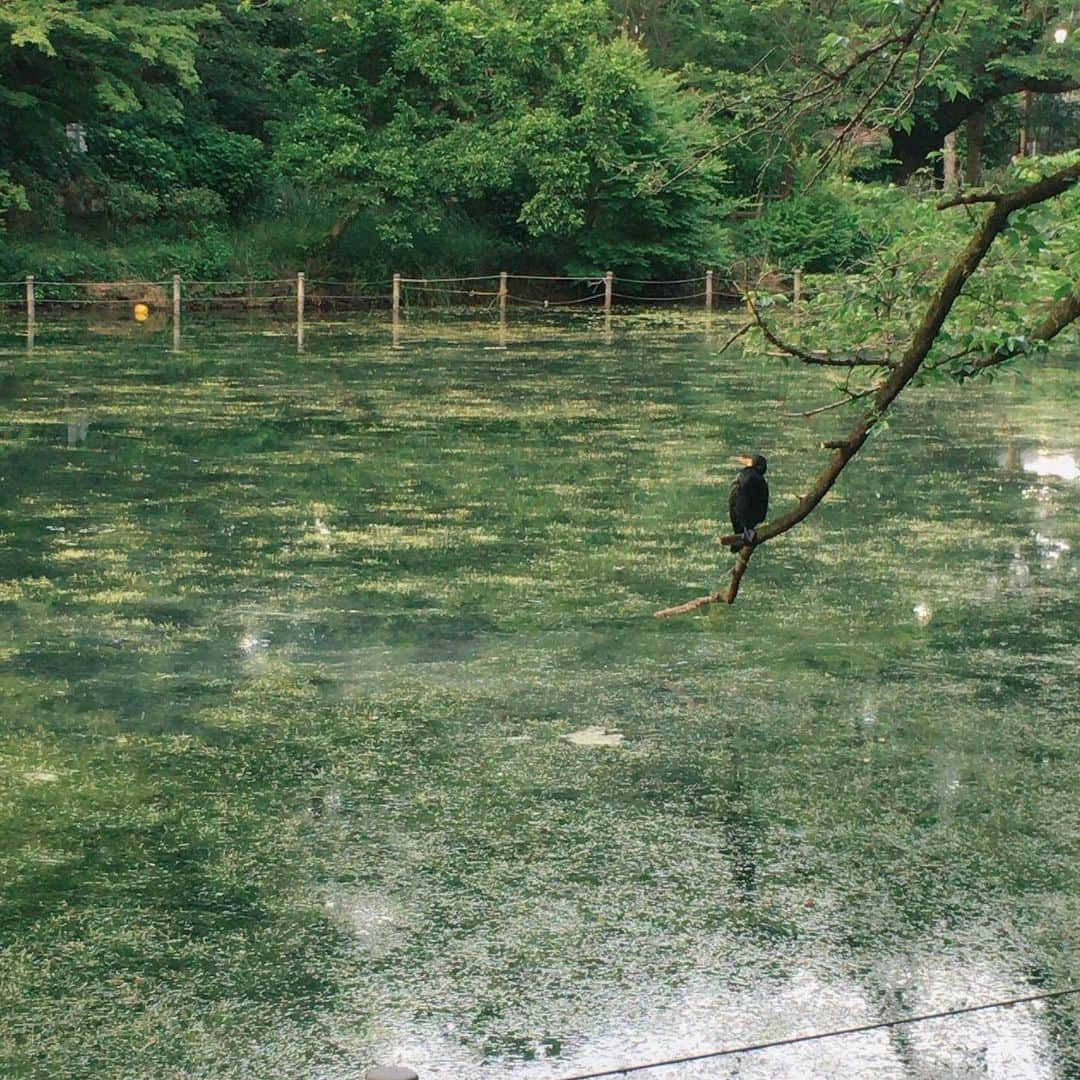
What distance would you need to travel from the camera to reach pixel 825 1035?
3.48 m

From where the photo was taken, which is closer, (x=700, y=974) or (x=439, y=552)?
(x=700, y=974)

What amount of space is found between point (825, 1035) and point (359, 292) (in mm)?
21016

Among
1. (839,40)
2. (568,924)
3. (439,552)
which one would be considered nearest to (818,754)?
(568,924)

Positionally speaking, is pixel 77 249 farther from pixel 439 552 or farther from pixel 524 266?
pixel 439 552

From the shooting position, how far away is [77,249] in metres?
22.6

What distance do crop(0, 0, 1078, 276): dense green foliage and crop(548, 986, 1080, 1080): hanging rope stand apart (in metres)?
18.7

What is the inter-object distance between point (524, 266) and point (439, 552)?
18.3 m

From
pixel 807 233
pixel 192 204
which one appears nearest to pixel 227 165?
pixel 192 204

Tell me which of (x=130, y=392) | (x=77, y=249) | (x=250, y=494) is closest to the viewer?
(x=250, y=494)

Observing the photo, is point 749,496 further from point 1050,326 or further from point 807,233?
point 807,233

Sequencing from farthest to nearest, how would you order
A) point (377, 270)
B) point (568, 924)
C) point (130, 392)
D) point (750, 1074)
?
point (377, 270)
point (130, 392)
point (568, 924)
point (750, 1074)

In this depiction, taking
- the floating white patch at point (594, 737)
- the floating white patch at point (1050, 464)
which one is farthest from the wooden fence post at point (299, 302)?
the floating white patch at point (594, 737)

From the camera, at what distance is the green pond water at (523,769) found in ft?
11.6

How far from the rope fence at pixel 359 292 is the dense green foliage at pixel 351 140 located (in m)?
0.36
